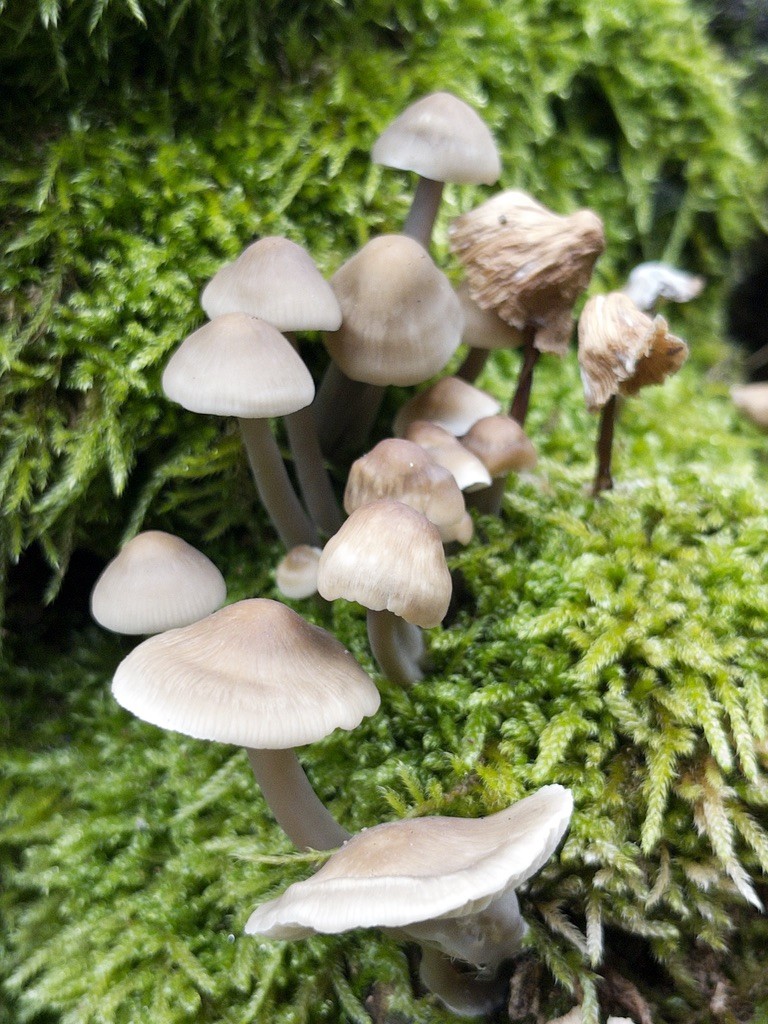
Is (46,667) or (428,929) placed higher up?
(428,929)

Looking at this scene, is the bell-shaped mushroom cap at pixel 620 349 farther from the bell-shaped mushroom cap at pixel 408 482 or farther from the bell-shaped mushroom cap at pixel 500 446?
the bell-shaped mushroom cap at pixel 408 482

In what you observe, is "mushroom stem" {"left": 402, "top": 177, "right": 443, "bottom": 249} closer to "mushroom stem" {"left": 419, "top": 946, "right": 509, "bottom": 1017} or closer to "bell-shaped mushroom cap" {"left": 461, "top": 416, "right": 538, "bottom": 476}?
"bell-shaped mushroom cap" {"left": 461, "top": 416, "right": 538, "bottom": 476}

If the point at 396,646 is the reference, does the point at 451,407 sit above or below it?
above

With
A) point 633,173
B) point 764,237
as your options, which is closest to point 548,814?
point 633,173

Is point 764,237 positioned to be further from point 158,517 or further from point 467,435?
point 158,517

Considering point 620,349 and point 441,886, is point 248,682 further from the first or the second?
point 620,349

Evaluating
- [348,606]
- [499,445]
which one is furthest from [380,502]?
[348,606]

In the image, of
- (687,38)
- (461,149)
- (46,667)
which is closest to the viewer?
(461,149)
